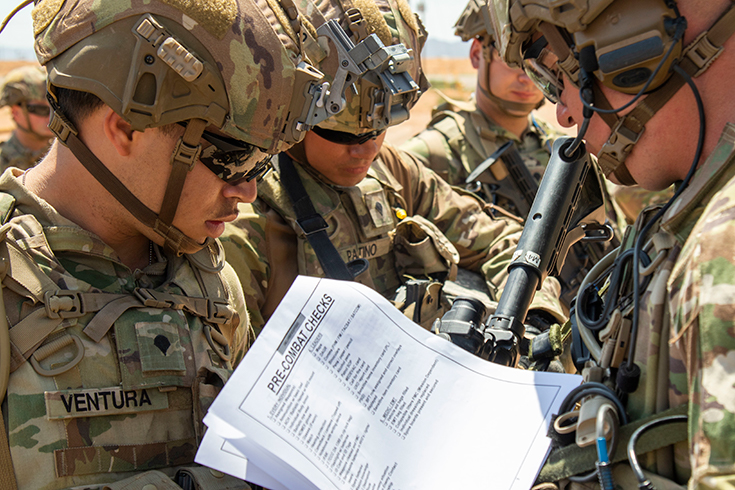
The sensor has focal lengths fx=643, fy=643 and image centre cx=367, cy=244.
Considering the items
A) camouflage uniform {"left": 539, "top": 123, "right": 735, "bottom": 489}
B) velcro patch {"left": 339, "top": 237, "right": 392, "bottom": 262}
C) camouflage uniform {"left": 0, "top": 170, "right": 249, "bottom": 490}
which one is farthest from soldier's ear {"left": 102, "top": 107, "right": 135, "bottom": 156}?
velcro patch {"left": 339, "top": 237, "right": 392, "bottom": 262}

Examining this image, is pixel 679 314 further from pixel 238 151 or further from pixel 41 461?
pixel 41 461

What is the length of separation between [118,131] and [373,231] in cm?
178

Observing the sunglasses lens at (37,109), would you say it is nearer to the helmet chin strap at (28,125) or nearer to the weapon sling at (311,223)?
the helmet chin strap at (28,125)

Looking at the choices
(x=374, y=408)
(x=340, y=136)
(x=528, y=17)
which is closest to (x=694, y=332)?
(x=374, y=408)

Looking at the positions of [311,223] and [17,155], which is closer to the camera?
[311,223]

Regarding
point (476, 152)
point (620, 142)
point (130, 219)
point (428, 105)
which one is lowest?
point (428, 105)

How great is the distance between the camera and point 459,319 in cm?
204

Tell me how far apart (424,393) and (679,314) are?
2.23ft

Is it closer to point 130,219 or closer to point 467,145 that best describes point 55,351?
point 130,219

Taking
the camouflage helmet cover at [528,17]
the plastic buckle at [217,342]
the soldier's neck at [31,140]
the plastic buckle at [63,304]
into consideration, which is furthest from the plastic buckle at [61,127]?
the soldier's neck at [31,140]

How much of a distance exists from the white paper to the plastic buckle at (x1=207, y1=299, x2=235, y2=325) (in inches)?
17.9

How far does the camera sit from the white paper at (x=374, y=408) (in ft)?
5.10

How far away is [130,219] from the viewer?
198cm

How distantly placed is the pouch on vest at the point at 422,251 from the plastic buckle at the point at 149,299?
5.82ft
